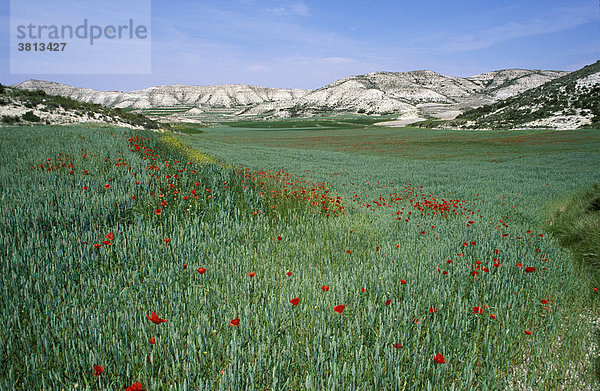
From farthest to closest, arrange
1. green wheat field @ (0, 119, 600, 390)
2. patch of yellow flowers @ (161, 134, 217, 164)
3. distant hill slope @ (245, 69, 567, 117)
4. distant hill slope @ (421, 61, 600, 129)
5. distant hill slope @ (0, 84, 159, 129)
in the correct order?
distant hill slope @ (245, 69, 567, 117), distant hill slope @ (421, 61, 600, 129), distant hill slope @ (0, 84, 159, 129), patch of yellow flowers @ (161, 134, 217, 164), green wheat field @ (0, 119, 600, 390)

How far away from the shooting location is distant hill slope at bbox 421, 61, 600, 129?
5734 cm

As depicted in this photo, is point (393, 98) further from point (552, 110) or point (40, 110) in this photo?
point (40, 110)

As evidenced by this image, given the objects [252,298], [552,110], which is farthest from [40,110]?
[552,110]

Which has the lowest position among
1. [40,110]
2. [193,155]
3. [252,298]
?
[252,298]

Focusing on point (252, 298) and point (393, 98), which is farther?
point (393, 98)

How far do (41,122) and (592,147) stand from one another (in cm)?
5208

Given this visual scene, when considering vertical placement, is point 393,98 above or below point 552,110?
above

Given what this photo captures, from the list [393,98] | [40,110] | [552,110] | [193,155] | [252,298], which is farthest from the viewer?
[393,98]

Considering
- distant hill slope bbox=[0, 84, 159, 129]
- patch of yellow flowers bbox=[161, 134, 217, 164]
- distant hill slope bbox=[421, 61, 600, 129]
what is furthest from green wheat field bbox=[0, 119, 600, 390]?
distant hill slope bbox=[421, 61, 600, 129]

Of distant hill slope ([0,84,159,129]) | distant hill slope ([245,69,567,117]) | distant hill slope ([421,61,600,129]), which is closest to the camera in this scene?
distant hill slope ([0,84,159,129])

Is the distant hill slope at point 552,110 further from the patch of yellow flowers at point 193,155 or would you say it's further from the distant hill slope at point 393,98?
the distant hill slope at point 393,98

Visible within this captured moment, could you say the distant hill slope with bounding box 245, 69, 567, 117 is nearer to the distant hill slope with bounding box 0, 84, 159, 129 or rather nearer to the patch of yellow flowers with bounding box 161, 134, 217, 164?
the distant hill slope with bounding box 0, 84, 159, 129

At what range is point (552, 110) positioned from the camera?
65000 millimetres

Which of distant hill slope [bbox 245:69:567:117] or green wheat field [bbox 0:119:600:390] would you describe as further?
distant hill slope [bbox 245:69:567:117]
